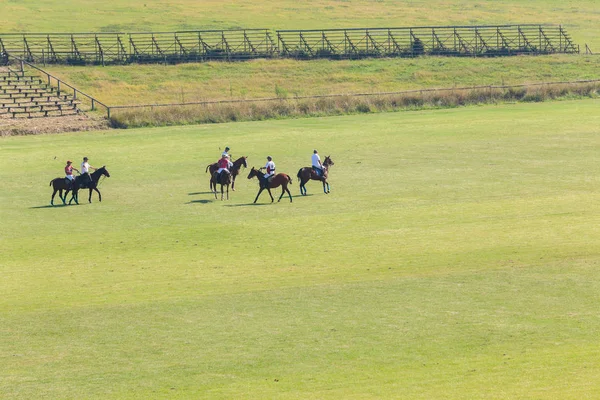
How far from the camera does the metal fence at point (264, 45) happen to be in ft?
288

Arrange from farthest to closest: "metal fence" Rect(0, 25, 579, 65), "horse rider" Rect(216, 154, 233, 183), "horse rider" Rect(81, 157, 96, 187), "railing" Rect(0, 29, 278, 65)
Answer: "metal fence" Rect(0, 25, 579, 65)
"railing" Rect(0, 29, 278, 65)
"horse rider" Rect(216, 154, 233, 183)
"horse rider" Rect(81, 157, 96, 187)

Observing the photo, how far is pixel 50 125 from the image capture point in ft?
209

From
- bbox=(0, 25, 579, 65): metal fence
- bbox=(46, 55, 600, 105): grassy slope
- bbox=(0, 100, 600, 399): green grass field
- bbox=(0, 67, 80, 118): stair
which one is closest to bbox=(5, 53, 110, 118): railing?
bbox=(0, 67, 80, 118): stair

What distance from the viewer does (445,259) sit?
27797 millimetres

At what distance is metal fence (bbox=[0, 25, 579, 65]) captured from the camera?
8781cm

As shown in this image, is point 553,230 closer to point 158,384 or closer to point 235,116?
point 158,384

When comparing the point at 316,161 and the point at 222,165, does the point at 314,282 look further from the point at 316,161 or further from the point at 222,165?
the point at 222,165

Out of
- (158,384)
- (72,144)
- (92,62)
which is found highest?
(92,62)

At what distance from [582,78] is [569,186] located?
5288 cm

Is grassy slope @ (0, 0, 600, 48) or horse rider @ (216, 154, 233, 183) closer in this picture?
horse rider @ (216, 154, 233, 183)

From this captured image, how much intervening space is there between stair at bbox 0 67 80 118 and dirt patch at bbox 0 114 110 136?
107 cm

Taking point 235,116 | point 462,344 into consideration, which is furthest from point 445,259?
point 235,116

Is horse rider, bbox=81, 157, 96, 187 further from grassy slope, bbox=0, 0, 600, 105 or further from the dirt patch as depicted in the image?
grassy slope, bbox=0, 0, 600, 105

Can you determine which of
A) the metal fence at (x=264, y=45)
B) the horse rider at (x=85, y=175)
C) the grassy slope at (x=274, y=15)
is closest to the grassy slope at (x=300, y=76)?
the metal fence at (x=264, y=45)
